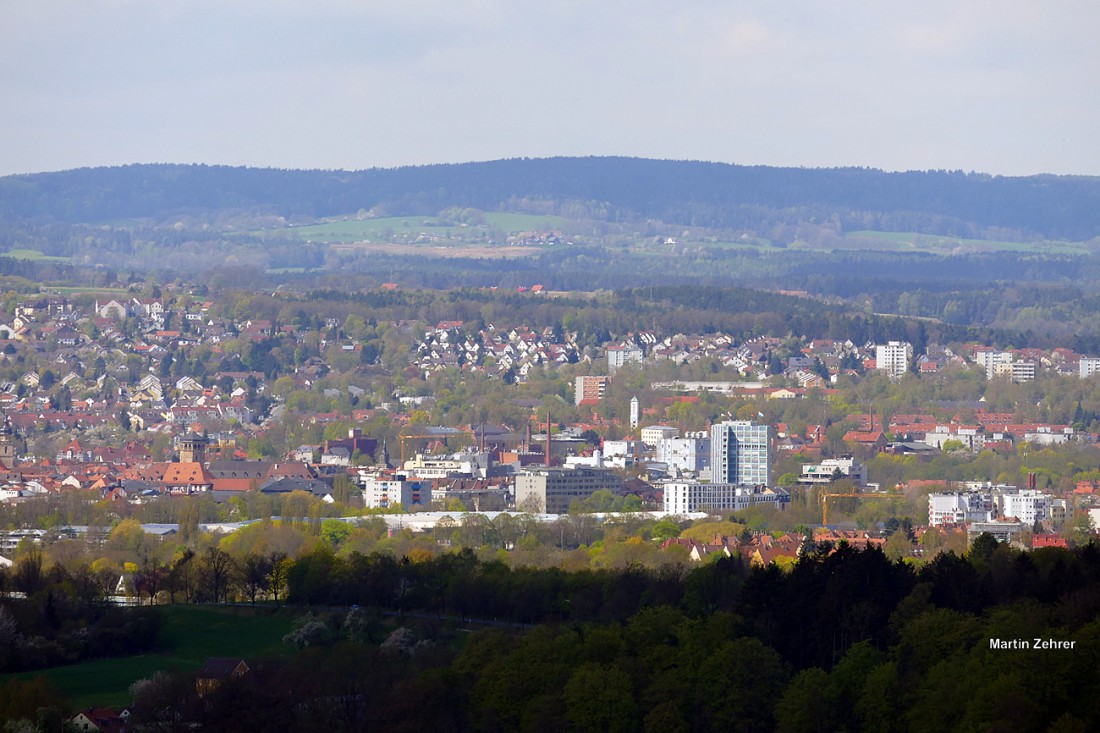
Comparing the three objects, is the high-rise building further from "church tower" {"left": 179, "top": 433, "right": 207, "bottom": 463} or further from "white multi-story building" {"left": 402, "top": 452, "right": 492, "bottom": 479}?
"church tower" {"left": 179, "top": 433, "right": 207, "bottom": 463}

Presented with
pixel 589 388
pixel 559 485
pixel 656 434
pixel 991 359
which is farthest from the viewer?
pixel 991 359

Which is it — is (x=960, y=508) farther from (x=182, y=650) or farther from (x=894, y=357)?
(x=894, y=357)

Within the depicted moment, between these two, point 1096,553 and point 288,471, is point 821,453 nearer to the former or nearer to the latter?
point 288,471

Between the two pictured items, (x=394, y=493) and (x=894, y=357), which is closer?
(x=394, y=493)

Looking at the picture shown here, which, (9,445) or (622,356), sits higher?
(622,356)

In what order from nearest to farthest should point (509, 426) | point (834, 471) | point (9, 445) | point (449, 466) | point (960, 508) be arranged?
point (960, 508)
point (834, 471)
point (449, 466)
point (9, 445)
point (509, 426)

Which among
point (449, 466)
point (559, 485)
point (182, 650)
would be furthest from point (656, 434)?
point (182, 650)

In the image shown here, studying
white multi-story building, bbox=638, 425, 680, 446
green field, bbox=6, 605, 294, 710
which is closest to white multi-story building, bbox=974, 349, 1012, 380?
white multi-story building, bbox=638, 425, 680, 446
